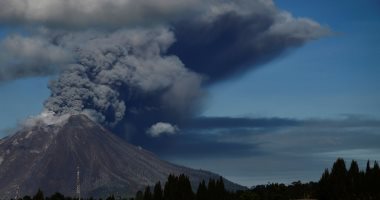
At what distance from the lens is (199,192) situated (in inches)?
6462

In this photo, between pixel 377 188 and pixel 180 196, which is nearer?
pixel 377 188

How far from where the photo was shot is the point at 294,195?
197 meters

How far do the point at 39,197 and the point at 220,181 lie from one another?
1663 inches

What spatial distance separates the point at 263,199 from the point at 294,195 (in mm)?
9416

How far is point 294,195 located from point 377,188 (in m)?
60.1

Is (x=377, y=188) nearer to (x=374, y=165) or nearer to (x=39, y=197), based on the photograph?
(x=374, y=165)

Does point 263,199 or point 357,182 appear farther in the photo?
point 263,199

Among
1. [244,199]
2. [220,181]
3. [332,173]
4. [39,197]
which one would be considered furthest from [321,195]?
[39,197]

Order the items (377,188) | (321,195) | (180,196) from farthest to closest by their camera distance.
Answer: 1. (180,196)
2. (321,195)
3. (377,188)

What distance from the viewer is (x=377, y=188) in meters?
138

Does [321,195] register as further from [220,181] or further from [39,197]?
[39,197]

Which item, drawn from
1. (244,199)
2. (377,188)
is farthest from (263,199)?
(377,188)

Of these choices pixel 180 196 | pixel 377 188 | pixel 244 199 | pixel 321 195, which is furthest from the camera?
pixel 244 199

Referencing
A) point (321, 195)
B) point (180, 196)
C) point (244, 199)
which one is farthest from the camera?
point (244, 199)
